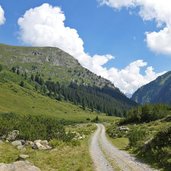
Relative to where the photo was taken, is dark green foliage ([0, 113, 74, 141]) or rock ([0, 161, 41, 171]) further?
dark green foliage ([0, 113, 74, 141])

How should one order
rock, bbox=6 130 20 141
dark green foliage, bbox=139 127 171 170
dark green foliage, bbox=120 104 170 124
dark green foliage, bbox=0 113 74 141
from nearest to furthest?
dark green foliage, bbox=139 127 171 170, dark green foliage, bbox=0 113 74 141, rock, bbox=6 130 20 141, dark green foliage, bbox=120 104 170 124

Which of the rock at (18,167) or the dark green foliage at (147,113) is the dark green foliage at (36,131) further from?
the dark green foliage at (147,113)

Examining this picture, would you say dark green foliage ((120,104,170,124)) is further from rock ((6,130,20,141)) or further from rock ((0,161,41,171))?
rock ((0,161,41,171))

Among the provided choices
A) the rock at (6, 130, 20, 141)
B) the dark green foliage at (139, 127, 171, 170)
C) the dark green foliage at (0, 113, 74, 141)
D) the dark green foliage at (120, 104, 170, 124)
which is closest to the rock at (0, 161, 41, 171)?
the dark green foliage at (139, 127, 171, 170)

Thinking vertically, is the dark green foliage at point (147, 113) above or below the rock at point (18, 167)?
above

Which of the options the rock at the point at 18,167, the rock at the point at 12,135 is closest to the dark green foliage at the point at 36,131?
the rock at the point at 12,135

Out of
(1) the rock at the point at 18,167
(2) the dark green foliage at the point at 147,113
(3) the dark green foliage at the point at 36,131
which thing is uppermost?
(2) the dark green foliage at the point at 147,113

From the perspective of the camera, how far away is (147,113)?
4879 inches

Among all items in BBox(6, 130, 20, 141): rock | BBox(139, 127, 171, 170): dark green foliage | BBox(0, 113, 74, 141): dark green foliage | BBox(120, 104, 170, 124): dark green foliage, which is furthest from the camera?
BBox(120, 104, 170, 124): dark green foliage

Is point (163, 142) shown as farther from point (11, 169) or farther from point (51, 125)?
point (51, 125)

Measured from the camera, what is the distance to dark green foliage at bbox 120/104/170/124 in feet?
391

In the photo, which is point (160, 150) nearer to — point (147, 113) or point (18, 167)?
point (18, 167)

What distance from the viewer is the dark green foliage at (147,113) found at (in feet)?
391

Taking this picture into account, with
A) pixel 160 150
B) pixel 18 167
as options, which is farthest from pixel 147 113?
pixel 18 167
